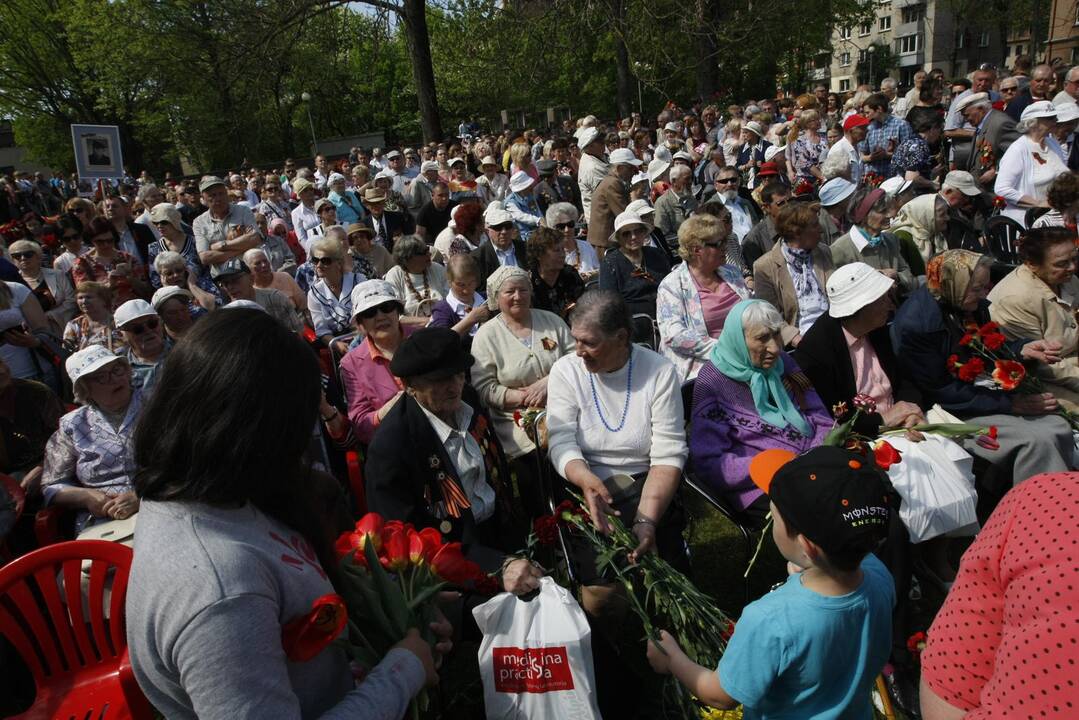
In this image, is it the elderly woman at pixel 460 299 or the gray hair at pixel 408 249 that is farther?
the gray hair at pixel 408 249

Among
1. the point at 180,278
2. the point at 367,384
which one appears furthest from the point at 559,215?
the point at 180,278

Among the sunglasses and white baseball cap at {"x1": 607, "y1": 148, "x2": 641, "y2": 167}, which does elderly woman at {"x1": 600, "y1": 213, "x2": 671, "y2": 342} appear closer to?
the sunglasses

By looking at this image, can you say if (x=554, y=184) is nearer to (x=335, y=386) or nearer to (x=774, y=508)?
(x=335, y=386)

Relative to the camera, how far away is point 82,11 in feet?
104

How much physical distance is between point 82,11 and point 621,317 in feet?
128

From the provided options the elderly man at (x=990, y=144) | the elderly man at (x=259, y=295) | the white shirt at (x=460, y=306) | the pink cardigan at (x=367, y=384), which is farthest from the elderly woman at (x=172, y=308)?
the elderly man at (x=990, y=144)

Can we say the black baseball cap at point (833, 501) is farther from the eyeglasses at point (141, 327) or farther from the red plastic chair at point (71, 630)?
the eyeglasses at point (141, 327)

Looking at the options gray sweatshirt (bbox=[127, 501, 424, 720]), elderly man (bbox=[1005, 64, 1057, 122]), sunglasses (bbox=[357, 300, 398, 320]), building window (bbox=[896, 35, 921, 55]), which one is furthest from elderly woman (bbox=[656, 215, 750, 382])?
building window (bbox=[896, 35, 921, 55])

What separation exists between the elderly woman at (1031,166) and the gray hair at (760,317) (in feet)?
16.3

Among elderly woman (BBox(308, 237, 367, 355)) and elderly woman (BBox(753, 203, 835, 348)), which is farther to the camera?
elderly woman (BBox(308, 237, 367, 355))

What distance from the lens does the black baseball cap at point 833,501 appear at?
1.75 metres

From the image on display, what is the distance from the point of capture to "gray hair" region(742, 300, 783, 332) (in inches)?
138

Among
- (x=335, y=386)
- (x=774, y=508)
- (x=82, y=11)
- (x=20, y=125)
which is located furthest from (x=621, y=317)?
(x=20, y=125)

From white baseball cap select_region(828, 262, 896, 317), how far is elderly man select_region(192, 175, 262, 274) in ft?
18.6
